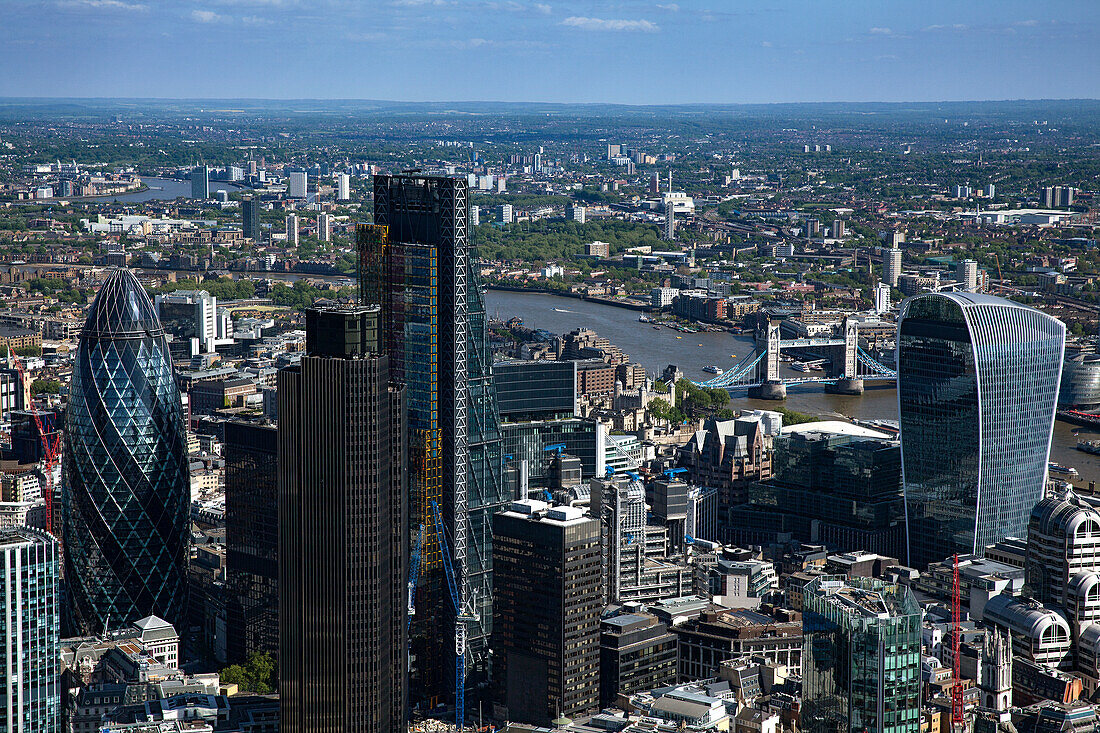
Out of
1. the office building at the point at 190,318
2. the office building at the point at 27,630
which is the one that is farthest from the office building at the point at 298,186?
the office building at the point at 27,630

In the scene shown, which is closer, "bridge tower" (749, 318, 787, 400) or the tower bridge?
"bridge tower" (749, 318, 787, 400)

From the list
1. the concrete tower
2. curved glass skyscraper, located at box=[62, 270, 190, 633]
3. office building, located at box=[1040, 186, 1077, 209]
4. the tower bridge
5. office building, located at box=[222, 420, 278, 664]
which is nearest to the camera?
the concrete tower

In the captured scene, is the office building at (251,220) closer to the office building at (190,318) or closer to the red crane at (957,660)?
the office building at (190,318)

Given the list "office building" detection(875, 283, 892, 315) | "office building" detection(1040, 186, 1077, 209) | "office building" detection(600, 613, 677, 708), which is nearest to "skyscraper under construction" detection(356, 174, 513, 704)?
"office building" detection(600, 613, 677, 708)

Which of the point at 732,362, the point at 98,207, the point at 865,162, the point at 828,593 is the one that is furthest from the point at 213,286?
the point at 865,162

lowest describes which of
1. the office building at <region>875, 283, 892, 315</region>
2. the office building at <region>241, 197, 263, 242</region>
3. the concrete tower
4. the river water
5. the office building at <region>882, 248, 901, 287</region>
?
the river water

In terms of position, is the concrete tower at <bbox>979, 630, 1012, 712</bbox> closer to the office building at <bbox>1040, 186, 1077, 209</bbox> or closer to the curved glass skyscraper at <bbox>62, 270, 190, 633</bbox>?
the curved glass skyscraper at <bbox>62, 270, 190, 633</bbox>

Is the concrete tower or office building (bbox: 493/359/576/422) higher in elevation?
office building (bbox: 493/359/576/422)
